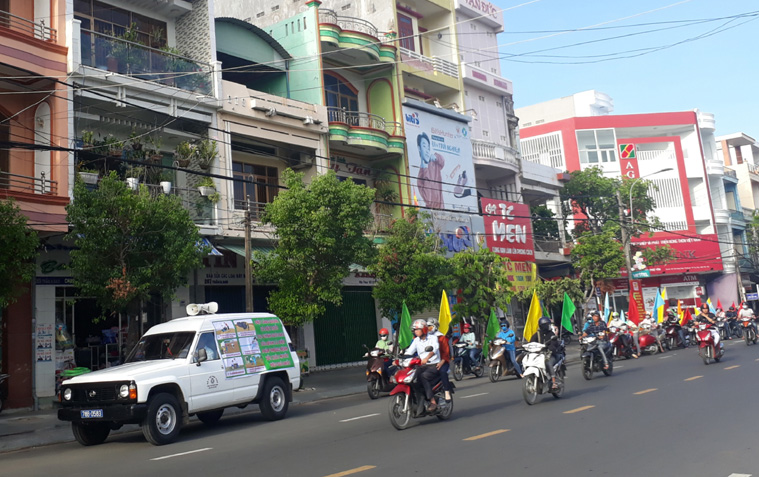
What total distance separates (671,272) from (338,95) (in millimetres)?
30445

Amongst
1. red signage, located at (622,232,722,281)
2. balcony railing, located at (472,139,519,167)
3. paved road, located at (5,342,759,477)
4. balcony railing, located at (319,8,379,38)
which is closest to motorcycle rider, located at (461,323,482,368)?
paved road, located at (5,342,759,477)

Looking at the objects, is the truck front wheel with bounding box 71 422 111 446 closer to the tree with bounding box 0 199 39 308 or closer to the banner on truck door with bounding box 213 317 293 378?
the banner on truck door with bounding box 213 317 293 378

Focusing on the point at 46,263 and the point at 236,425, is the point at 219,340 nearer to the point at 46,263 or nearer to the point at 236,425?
the point at 236,425

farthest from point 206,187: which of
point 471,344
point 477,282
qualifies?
point 477,282

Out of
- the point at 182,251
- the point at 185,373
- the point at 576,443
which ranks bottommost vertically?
the point at 576,443

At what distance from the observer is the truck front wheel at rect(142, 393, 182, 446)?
1055 centimetres

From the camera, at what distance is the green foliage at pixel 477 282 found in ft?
80.4

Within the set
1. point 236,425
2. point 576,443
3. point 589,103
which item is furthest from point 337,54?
point 589,103

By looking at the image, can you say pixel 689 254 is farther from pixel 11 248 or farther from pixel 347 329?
pixel 11 248

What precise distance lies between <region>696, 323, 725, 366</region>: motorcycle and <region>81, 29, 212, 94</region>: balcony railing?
52.0 ft

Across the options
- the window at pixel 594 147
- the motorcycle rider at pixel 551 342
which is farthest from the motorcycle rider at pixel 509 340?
the window at pixel 594 147

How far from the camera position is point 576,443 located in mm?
8469

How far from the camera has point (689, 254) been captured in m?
48.4

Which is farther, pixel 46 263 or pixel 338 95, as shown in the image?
pixel 338 95
